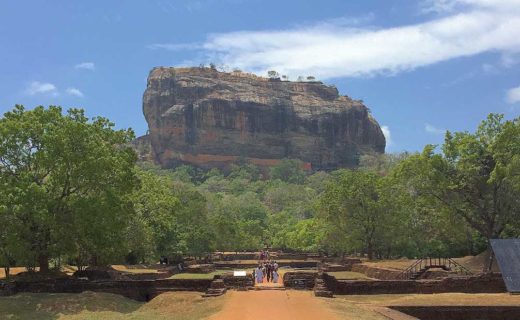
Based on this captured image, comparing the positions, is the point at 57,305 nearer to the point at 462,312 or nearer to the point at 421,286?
the point at 462,312

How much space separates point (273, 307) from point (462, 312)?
21.6ft

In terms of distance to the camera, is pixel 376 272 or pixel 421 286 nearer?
pixel 421 286

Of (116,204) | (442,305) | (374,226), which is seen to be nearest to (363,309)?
(442,305)

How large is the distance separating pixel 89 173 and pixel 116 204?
176 centimetres

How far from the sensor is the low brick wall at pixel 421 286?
25.0 meters

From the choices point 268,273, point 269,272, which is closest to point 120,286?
point 268,273

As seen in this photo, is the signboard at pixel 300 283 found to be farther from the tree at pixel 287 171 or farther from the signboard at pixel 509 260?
the tree at pixel 287 171

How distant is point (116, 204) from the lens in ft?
79.6

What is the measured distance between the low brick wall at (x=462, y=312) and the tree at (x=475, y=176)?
13469 millimetres

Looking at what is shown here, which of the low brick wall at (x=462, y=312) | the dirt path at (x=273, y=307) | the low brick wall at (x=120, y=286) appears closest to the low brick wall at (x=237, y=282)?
the low brick wall at (x=120, y=286)

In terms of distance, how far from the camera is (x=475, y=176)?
3297 cm

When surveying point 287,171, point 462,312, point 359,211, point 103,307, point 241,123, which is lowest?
point 462,312

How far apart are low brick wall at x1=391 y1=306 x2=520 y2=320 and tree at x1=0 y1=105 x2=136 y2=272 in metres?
12.8

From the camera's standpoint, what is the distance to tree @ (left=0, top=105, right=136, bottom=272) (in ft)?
75.6
